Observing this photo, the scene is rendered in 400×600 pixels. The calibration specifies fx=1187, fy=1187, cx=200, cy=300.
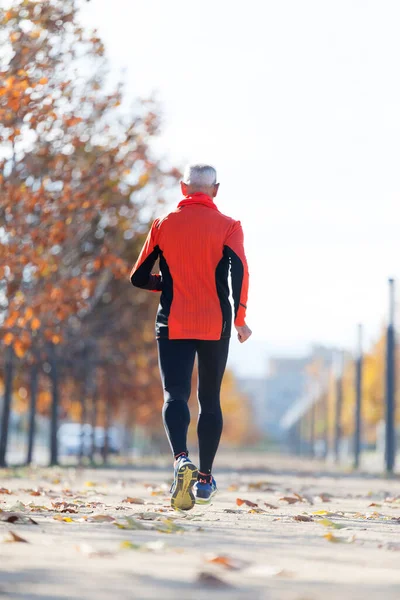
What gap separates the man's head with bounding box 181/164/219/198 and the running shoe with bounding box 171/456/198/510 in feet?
5.56

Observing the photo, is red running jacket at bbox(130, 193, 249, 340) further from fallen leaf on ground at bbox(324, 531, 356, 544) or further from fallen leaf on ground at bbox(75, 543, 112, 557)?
fallen leaf on ground at bbox(75, 543, 112, 557)

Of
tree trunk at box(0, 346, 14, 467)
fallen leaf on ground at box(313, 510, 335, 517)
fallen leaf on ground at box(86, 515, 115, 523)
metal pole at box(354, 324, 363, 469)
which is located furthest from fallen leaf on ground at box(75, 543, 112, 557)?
metal pole at box(354, 324, 363, 469)

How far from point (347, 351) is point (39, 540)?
57830mm

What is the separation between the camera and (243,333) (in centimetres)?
741

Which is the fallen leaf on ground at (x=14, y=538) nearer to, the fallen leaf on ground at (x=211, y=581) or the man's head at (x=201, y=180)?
the fallen leaf on ground at (x=211, y=581)

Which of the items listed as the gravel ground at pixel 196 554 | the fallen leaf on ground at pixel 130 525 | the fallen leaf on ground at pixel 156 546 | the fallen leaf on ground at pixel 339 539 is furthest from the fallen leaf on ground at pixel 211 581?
the fallen leaf on ground at pixel 130 525

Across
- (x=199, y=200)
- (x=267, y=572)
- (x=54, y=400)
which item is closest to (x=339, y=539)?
(x=267, y=572)

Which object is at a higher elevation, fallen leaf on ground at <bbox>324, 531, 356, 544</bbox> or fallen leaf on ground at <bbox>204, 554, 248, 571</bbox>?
fallen leaf on ground at <bbox>324, 531, 356, 544</bbox>

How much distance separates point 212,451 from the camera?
7.51 m

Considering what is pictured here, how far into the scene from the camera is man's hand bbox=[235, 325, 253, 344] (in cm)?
736

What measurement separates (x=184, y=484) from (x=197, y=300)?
44.6 inches

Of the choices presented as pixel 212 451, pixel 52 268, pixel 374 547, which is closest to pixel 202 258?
pixel 212 451

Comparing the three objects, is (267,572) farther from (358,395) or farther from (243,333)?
(358,395)

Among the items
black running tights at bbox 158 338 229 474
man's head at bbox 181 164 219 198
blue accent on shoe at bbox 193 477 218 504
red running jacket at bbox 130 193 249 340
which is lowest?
blue accent on shoe at bbox 193 477 218 504
